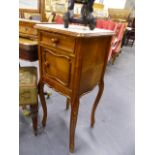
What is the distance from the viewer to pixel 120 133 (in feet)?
4.94

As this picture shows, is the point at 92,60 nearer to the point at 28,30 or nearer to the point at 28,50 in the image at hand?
the point at 28,50

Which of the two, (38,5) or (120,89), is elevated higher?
(38,5)

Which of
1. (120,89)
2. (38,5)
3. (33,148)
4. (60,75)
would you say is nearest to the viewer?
(60,75)

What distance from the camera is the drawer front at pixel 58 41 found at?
2.89 feet

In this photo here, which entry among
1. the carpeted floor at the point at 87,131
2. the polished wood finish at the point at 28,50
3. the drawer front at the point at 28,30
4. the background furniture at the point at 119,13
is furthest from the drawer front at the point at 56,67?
the background furniture at the point at 119,13

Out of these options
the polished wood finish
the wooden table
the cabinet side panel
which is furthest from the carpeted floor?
the polished wood finish

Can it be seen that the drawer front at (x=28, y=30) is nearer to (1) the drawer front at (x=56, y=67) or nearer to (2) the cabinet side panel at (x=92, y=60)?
(1) the drawer front at (x=56, y=67)

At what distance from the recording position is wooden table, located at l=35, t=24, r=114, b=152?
873mm

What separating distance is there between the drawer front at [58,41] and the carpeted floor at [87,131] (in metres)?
0.86

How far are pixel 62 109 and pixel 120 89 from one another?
108 cm

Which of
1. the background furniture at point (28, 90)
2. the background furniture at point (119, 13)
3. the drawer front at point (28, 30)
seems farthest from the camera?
the background furniture at point (119, 13)
